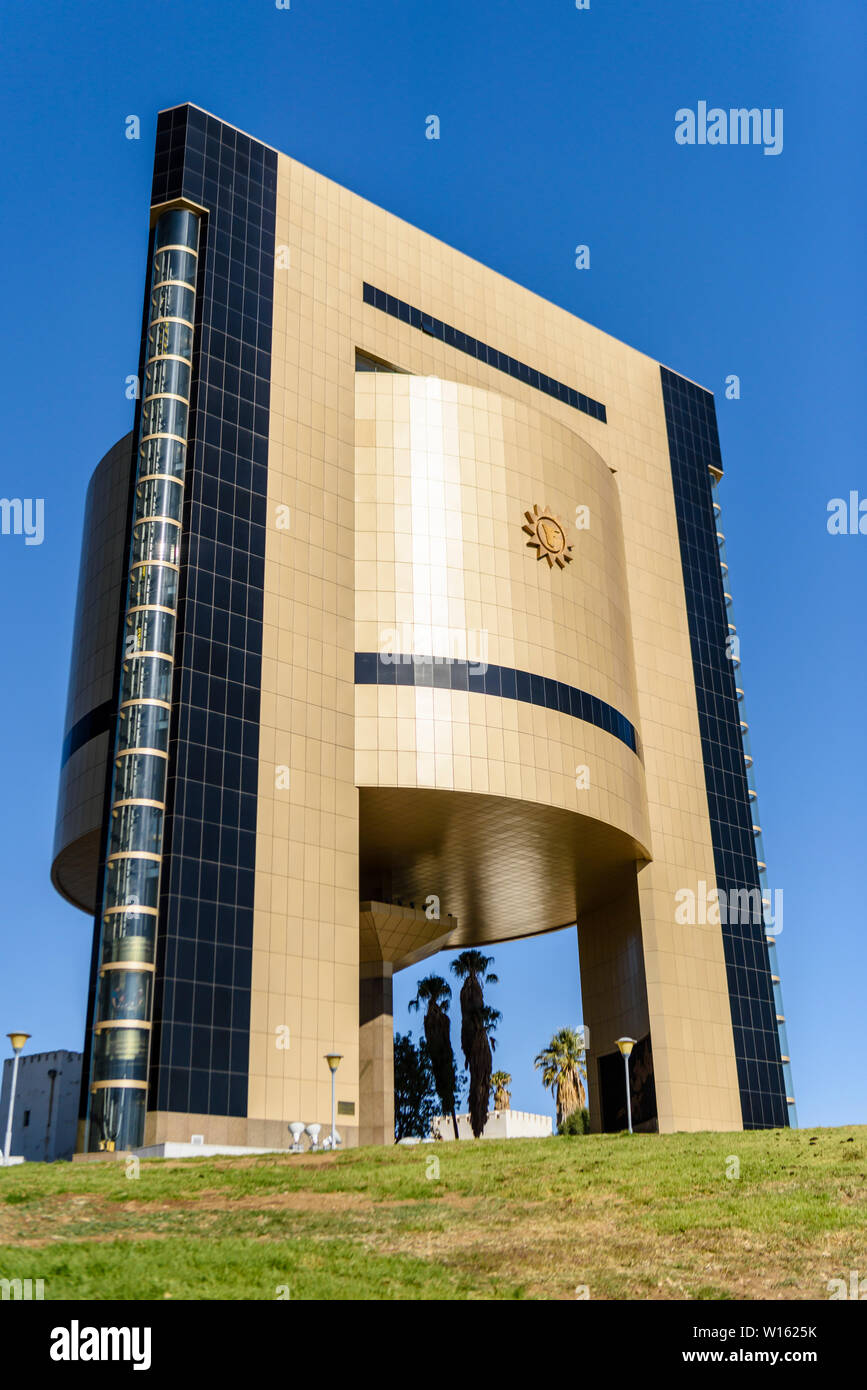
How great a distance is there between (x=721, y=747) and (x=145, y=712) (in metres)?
28.6

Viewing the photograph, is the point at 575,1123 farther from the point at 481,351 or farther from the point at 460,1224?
the point at 460,1224

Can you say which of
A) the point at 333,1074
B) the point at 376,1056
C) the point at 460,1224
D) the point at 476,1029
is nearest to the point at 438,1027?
the point at 476,1029

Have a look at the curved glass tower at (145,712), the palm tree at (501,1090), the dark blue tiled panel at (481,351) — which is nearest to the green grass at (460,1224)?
the curved glass tower at (145,712)

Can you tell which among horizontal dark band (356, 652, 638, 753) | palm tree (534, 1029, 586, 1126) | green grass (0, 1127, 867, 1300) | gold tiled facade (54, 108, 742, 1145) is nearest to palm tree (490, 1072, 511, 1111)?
palm tree (534, 1029, 586, 1126)

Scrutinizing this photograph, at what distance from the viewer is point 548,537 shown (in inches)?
1921

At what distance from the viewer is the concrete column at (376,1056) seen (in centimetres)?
4744

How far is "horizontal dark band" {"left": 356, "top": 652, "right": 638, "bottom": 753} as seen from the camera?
43.9 metres

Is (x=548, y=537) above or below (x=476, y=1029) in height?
above

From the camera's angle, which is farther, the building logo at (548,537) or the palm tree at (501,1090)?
the palm tree at (501,1090)

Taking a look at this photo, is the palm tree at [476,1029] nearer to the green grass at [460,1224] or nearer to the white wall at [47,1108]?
the white wall at [47,1108]

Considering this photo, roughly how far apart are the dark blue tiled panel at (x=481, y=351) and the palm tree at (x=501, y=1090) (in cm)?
4546

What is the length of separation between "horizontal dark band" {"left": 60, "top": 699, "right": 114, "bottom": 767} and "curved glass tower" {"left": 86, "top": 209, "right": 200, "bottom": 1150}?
5.98 meters

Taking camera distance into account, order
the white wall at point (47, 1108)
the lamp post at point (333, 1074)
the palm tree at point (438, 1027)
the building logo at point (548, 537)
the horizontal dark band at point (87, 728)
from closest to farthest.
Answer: the lamp post at point (333, 1074)
the horizontal dark band at point (87, 728)
the building logo at point (548, 537)
the white wall at point (47, 1108)
the palm tree at point (438, 1027)
